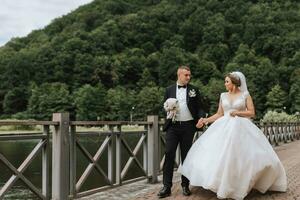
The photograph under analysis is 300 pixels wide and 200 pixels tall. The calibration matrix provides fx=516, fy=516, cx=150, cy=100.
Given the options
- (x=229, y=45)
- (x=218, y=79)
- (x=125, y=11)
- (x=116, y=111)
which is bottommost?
(x=116, y=111)

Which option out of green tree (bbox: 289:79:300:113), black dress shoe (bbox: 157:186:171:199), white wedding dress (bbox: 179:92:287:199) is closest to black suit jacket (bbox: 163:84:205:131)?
white wedding dress (bbox: 179:92:287:199)

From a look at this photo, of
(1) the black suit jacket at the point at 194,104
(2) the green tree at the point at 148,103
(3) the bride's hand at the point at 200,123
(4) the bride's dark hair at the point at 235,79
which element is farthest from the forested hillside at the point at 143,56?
(3) the bride's hand at the point at 200,123

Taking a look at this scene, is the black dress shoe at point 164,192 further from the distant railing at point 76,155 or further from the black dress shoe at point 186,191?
the distant railing at point 76,155

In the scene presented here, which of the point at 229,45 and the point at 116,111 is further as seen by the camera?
the point at 229,45

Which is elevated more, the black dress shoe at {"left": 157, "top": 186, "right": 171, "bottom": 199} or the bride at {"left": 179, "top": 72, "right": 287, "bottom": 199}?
the bride at {"left": 179, "top": 72, "right": 287, "bottom": 199}

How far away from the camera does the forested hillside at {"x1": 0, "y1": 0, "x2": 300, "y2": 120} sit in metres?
116

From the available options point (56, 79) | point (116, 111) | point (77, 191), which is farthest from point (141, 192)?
point (56, 79)

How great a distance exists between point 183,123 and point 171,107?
33cm

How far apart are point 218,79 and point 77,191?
11471cm

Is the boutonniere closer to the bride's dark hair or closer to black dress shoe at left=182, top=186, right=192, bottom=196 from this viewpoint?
the bride's dark hair

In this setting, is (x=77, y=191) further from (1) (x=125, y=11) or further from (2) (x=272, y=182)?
(1) (x=125, y=11)

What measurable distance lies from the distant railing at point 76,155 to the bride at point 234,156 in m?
1.36

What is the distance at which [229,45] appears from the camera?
130m

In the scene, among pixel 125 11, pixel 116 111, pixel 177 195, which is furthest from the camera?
pixel 125 11
